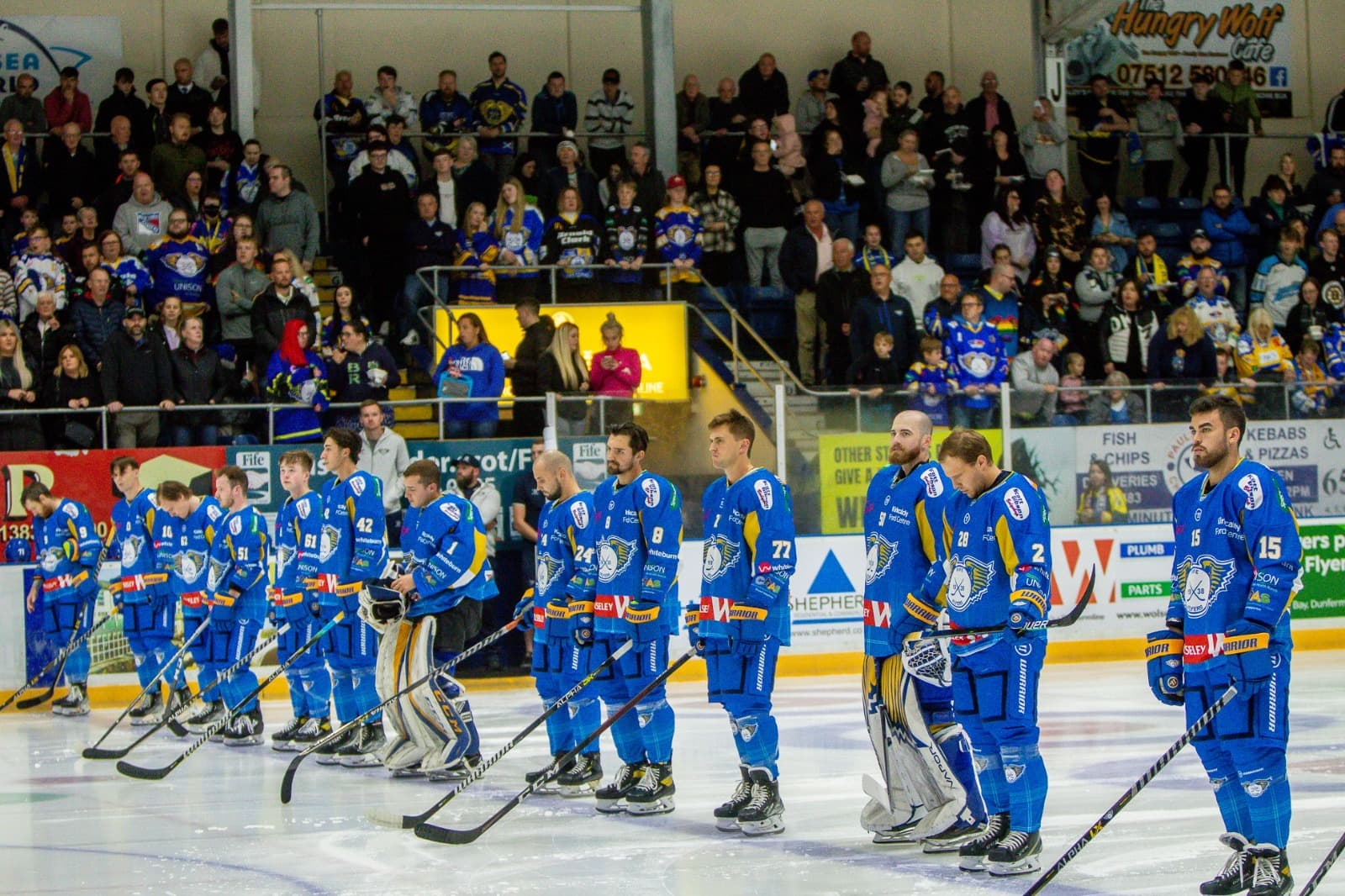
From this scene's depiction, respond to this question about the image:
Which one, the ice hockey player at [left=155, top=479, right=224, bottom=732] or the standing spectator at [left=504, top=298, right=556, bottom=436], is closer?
the ice hockey player at [left=155, top=479, right=224, bottom=732]

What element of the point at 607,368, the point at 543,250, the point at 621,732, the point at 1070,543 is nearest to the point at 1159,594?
the point at 1070,543

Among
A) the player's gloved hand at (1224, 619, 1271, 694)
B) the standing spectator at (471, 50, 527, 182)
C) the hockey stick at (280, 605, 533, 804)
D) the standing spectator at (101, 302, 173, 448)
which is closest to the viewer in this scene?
the player's gloved hand at (1224, 619, 1271, 694)

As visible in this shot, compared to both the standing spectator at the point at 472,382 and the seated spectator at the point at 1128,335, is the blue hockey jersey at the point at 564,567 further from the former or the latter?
the seated spectator at the point at 1128,335

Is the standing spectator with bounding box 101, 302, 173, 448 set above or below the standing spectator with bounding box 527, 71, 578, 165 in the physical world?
below

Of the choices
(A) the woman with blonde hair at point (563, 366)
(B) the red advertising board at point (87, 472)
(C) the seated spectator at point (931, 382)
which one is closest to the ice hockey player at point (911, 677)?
(C) the seated spectator at point (931, 382)

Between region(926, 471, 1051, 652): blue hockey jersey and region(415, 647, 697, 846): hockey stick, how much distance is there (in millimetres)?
1231

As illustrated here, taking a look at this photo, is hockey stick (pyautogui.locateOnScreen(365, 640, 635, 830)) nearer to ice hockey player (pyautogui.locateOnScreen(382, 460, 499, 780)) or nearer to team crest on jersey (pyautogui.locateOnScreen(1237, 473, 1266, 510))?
ice hockey player (pyautogui.locateOnScreen(382, 460, 499, 780))

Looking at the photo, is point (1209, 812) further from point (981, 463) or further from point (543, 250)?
point (543, 250)

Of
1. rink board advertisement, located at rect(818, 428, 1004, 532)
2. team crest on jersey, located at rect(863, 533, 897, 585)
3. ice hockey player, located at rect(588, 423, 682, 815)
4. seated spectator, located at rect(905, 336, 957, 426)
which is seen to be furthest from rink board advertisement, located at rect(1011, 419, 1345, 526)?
team crest on jersey, located at rect(863, 533, 897, 585)

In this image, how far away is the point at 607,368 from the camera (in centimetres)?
1305

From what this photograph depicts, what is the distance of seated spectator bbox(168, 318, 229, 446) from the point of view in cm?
1241

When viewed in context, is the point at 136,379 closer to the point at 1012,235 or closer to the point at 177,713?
the point at 177,713

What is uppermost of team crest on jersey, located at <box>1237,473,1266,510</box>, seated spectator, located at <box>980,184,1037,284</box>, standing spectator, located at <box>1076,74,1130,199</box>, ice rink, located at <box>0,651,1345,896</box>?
standing spectator, located at <box>1076,74,1130,199</box>

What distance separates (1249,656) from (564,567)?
11.4ft
